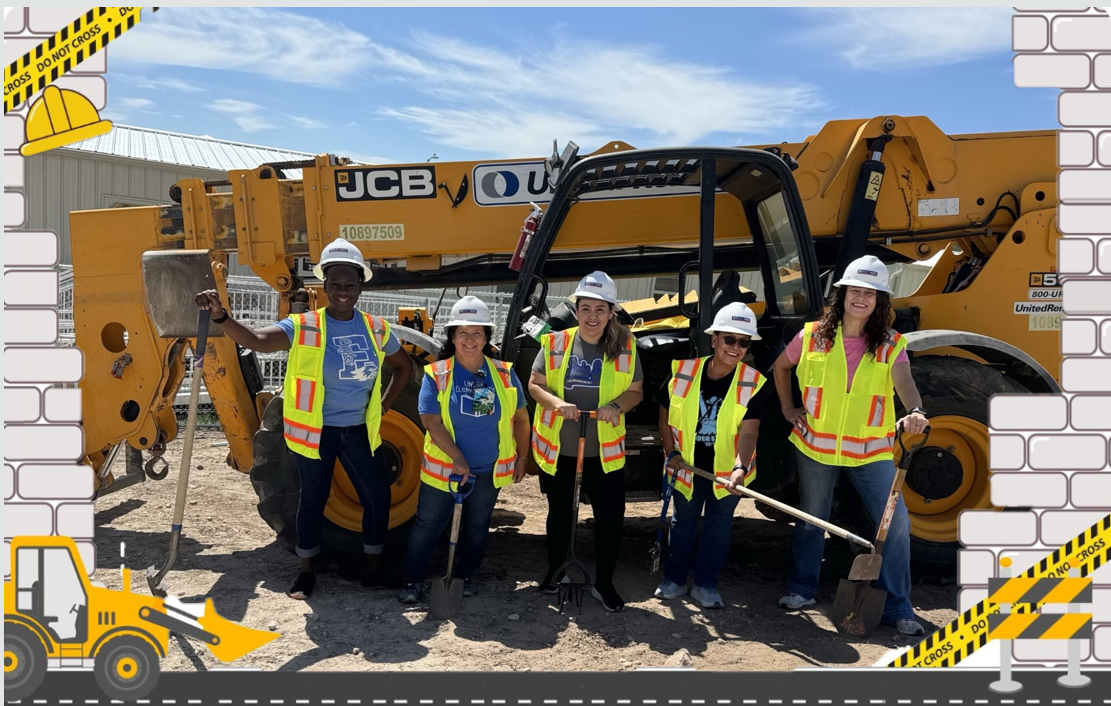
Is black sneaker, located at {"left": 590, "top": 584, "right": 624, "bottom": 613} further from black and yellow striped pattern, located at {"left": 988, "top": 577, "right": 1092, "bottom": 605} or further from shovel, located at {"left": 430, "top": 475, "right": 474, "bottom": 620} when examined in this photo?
black and yellow striped pattern, located at {"left": 988, "top": 577, "right": 1092, "bottom": 605}

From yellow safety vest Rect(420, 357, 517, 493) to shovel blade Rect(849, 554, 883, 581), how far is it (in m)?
1.81

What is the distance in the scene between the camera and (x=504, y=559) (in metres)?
5.52

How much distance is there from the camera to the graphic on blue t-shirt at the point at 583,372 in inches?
181

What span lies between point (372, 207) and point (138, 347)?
171 centimetres

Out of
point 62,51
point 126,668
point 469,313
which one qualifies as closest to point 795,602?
point 469,313

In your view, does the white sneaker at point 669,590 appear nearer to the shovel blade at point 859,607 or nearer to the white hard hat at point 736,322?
the shovel blade at point 859,607

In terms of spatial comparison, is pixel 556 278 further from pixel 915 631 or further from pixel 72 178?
pixel 72 178

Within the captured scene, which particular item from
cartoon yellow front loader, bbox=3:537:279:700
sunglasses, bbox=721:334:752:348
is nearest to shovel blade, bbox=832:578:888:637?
sunglasses, bbox=721:334:752:348

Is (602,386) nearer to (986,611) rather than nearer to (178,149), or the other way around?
(986,611)

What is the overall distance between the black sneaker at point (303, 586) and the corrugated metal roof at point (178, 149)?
10801mm

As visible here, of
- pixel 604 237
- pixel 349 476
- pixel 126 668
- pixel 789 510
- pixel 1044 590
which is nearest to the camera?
pixel 1044 590

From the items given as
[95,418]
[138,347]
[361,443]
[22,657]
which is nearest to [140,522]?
[95,418]

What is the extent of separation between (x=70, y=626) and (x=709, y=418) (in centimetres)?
303

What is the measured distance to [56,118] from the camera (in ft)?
11.1
